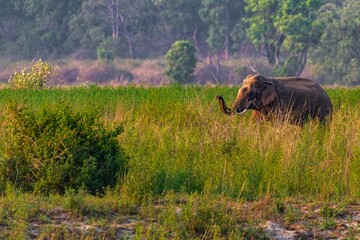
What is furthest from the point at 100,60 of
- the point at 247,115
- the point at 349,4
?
the point at 247,115

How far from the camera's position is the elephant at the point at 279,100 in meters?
16.5

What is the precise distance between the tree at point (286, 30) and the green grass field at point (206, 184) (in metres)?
39.4

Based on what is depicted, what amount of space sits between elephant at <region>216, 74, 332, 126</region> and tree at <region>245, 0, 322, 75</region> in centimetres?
3754

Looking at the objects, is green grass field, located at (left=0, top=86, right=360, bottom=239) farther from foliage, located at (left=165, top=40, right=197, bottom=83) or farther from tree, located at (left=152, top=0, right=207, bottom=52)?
tree, located at (left=152, top=0, right=207, bottom=52)

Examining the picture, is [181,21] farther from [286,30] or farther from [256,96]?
[256,96]

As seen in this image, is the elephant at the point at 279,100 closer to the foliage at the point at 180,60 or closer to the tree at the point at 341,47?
the foliage at the point at 180,60

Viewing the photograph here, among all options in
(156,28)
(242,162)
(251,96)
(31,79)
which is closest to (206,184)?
(242,162)

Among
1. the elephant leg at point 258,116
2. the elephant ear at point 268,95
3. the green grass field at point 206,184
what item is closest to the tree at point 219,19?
the elephant leg at point 258,116

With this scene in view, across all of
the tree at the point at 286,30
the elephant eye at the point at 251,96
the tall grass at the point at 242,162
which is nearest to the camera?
the tall grass at the point at 242,162

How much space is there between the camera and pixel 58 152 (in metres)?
10.7

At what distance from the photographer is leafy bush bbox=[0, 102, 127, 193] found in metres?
10.3

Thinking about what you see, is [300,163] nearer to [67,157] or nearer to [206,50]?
[67,157]

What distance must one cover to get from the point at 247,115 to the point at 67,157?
8.32 m

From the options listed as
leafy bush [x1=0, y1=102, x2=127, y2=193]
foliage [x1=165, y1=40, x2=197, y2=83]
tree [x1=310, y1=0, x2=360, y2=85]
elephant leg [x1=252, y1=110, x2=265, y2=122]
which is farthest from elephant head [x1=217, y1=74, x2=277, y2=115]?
tree [x1=310, y1=0, x2=360, y2=85]
